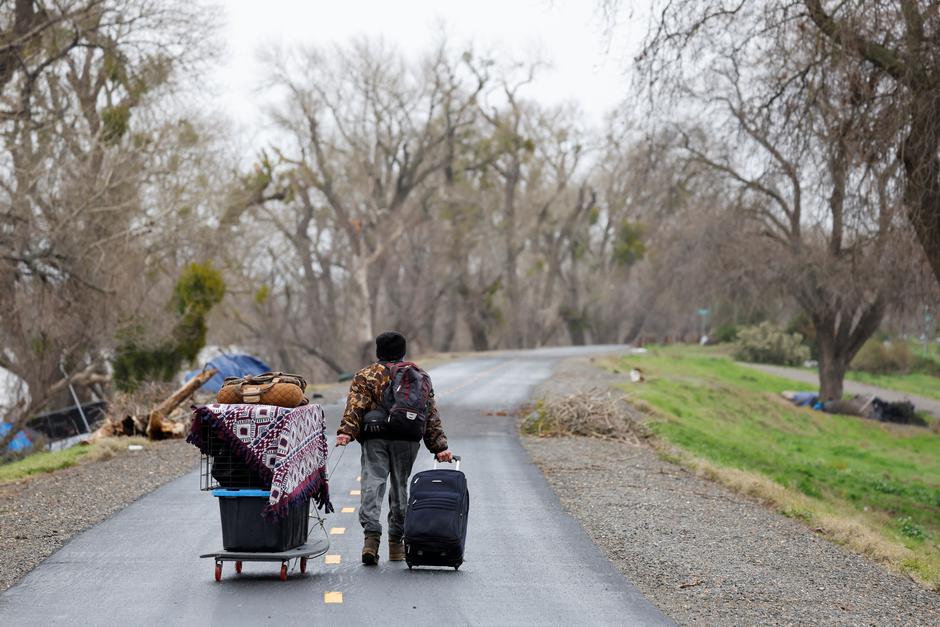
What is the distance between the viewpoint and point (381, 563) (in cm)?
948

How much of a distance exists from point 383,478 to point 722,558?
329 centimetres

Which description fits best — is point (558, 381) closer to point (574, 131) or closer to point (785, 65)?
point (785, 65)

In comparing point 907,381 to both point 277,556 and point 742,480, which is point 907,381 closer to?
point 742,480

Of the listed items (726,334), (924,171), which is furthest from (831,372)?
(726,334)

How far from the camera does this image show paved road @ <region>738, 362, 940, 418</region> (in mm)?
47725

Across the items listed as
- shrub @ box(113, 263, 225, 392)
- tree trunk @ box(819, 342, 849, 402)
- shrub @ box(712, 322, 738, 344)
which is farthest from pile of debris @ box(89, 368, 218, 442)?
shrub @ box(712, 322, 738, 344)

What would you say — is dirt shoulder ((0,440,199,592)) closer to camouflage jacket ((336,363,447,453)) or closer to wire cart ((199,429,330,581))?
wire cart ((199,429,330,581))

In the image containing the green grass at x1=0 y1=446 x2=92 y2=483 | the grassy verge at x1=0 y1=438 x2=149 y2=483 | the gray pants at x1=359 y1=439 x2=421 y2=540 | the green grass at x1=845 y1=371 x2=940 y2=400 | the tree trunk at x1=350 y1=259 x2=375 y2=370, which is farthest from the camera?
the tree trunk at x1=350 y1=259 x2=375 y2=370

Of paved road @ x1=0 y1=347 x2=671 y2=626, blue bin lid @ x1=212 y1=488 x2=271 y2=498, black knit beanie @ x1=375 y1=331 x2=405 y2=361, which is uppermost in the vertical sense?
black knit beanie @ x1=375 y1=331 x2=405 y2=361

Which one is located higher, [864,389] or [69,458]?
[69,458]

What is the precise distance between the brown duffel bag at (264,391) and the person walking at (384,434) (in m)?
0.60

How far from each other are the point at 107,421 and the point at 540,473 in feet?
32.3

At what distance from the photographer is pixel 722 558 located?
1038 cm

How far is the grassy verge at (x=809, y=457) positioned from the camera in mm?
15109
